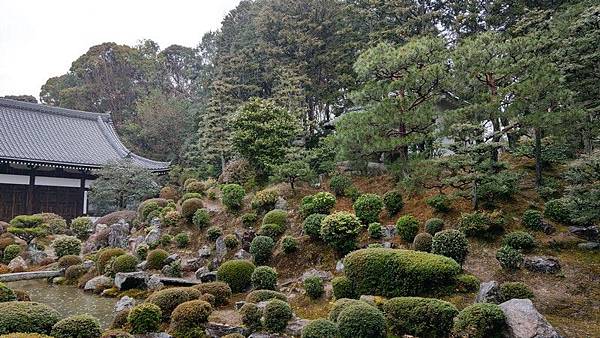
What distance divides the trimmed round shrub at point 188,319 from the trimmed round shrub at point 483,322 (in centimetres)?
522

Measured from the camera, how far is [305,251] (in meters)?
13.3

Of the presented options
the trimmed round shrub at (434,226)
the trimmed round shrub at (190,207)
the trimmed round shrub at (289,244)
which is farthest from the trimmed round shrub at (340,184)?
the trimmed round shrub at (190,207)

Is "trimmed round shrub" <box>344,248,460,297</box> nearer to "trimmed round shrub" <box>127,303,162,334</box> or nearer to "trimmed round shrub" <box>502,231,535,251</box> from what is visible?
"trimmed round shrub" <box>502,231,535,251</box>

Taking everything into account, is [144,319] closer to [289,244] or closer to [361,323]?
[361,323]

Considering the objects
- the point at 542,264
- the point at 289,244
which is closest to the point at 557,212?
the point at 542,264

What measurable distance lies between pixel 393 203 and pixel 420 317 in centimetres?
615

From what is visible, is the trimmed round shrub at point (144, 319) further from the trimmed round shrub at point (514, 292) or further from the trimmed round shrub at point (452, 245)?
the trimmed round shrub at point (514, 292)

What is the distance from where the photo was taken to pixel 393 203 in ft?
45.2

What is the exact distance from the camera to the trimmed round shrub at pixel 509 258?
1022 centimetres

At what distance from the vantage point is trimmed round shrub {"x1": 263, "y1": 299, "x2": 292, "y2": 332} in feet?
28.9

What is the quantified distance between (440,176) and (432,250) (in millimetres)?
3877

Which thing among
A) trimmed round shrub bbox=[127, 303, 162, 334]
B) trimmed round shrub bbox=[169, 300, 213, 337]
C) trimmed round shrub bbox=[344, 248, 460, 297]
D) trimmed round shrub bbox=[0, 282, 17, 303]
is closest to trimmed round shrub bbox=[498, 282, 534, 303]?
trimmed round shrub bbox=[344, 248, 460, 297]

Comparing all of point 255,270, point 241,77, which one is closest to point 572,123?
point 255,270

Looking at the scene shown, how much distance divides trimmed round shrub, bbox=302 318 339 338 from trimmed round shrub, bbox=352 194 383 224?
19.2ft
